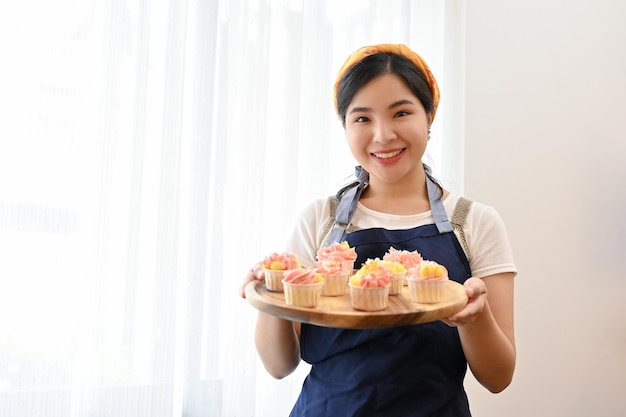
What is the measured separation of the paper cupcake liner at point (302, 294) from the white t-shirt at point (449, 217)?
1.19ft

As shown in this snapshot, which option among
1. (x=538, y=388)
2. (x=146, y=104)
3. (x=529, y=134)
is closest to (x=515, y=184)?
(x=529, y=134)

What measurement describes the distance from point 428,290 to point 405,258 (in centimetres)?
19

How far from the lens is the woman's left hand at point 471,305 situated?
965mm

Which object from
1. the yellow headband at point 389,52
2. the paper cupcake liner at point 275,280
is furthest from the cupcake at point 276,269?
the yellow headband at point 389,52

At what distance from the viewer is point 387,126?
1.24 m

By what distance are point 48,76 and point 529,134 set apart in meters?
2.17

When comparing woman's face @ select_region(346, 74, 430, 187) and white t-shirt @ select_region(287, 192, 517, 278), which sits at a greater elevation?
woman's face @ select_region(346, 74, 430, 187)

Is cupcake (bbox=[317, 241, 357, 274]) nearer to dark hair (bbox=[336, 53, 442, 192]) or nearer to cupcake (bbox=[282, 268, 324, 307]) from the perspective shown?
cupcake (bbox=[282, 268, 324, 307])

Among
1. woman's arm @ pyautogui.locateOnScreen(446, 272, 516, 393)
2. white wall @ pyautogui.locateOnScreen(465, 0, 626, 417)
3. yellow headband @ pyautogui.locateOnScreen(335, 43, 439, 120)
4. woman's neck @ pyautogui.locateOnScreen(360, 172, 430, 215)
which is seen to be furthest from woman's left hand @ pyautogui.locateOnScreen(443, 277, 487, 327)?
white wall @ pyautogui.locateOnScreen(465, 0, 626, 417)

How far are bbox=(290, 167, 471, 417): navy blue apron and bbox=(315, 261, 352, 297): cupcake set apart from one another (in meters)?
0.14

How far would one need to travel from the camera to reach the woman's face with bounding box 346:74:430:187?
125 cm

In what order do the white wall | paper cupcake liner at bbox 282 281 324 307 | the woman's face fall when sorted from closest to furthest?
paper cupcake liner at bbox 282 281 324 307, the woman's face, the white wall

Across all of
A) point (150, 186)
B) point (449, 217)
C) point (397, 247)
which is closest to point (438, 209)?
point (449, 217)

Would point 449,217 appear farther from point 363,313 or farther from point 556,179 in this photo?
point 556,179
